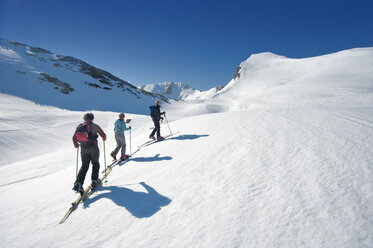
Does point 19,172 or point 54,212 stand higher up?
point 54,212

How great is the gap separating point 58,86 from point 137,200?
45.6m

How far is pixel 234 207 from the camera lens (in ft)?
8.57

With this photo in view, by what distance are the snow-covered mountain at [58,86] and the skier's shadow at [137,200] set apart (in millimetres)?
32914

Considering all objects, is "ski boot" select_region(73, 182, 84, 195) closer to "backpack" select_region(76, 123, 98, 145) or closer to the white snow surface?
the white snow surface

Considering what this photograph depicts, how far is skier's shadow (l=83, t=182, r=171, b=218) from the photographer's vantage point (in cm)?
306

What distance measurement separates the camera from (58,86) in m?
37.7

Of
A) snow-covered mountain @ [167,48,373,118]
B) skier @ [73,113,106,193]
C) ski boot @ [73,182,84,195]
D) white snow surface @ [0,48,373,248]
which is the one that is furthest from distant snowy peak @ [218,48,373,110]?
ski boot @ [73,182,84,195]

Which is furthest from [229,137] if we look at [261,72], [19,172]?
[261,72]

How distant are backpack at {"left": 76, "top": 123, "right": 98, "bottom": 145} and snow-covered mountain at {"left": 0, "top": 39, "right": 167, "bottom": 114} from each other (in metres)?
32.1

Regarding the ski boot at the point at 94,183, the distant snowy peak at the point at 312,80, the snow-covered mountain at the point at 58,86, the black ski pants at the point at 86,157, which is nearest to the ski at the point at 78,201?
the ski boot at the point at 94,183

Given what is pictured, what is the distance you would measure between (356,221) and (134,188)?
386cm

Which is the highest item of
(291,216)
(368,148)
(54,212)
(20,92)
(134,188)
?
(20,92)

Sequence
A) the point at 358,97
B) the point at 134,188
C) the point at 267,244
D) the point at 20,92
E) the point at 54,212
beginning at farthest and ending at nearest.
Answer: the point at 20,92
the point at 358,97
the point at 134,188
the point at 54,212
the point at 267,244

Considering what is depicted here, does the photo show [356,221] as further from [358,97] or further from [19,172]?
[358,97]
